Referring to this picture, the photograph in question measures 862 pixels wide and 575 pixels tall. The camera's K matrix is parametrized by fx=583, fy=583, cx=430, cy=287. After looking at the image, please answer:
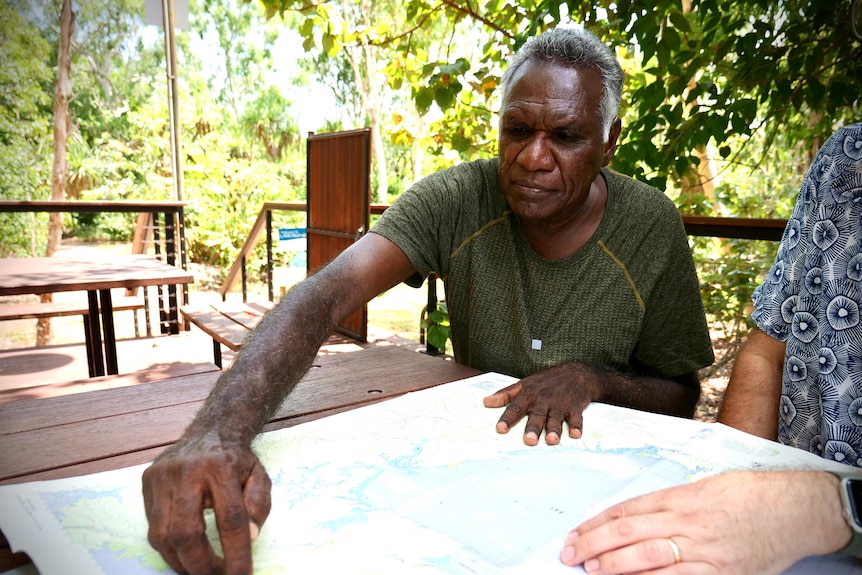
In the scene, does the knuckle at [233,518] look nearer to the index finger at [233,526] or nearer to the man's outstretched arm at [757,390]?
the index finger at [233,526]

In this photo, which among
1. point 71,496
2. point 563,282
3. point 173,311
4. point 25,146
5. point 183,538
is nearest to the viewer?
point 183,538

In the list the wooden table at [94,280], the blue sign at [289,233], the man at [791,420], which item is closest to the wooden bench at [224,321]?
the wooden table at [94,280]

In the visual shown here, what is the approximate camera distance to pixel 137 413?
1.03m

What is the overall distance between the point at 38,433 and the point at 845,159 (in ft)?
4.99

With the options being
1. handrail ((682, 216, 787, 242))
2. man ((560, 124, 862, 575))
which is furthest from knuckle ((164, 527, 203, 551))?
handrail ((682, 216, 787, 242))

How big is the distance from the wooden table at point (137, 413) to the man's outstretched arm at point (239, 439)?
0.11 m

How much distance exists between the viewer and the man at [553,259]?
131 cm

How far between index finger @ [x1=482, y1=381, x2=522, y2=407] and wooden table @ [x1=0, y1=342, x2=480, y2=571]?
19 cm

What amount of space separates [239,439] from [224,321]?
3127 millimetres

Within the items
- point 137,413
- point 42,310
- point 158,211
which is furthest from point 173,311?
point 137,413

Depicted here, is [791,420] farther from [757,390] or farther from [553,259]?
[553,259]

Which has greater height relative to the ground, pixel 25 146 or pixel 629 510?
pixel 25 146

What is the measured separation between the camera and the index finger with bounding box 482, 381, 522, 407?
107 centimetres

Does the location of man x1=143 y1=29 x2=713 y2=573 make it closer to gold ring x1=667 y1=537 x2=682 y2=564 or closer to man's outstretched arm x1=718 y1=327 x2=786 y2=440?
man's outstretched arm x1=718 y1=327 x2=786 y2=440
